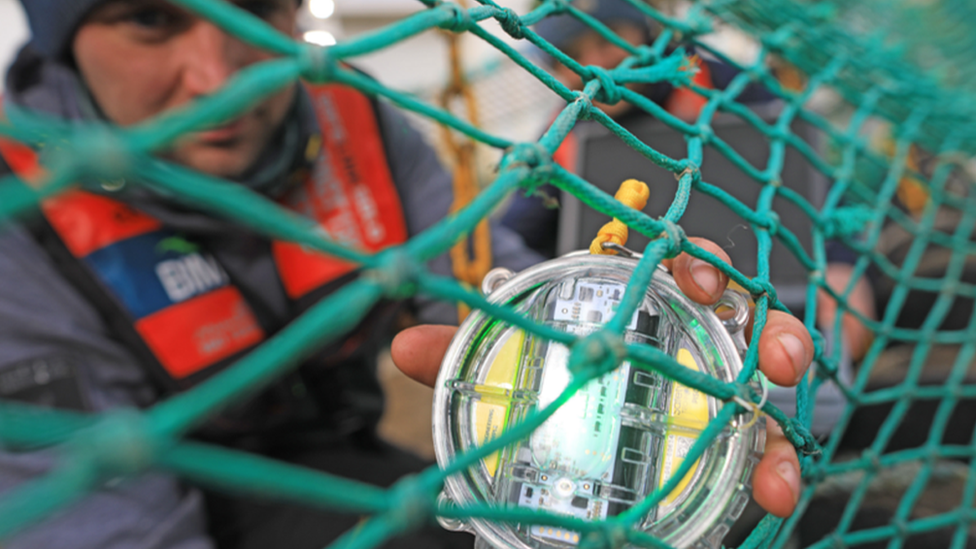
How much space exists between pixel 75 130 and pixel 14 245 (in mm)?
589

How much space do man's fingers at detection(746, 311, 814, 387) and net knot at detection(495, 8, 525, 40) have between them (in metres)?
0.26

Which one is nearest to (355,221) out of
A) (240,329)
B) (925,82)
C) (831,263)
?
(240,329)

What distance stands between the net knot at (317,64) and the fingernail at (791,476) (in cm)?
34

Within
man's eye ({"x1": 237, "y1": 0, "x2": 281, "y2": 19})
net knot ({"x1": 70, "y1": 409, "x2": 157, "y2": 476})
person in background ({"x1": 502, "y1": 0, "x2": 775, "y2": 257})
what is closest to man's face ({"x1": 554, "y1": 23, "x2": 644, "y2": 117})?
person in background ({"x1": 502, "y1": 0, "x2": 775, "y2": 257})

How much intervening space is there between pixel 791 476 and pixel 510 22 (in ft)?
1.12

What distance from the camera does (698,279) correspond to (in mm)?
358

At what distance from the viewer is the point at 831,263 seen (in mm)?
1238

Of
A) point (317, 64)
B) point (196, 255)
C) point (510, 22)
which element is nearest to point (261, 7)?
point (196, 255)

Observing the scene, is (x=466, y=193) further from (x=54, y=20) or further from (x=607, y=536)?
(x=607, y=536)

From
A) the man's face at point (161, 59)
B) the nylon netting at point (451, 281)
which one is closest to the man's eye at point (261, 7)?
the man's face at point (161, 59)

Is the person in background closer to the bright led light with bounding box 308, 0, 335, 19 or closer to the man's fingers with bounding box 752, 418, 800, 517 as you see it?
the bright led light with bounding box 308, 0, 335, 19

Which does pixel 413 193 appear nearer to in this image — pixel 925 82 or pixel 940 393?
pixel 940 393

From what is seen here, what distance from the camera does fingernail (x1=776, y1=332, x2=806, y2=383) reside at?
357 mm

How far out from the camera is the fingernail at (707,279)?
356 mm
